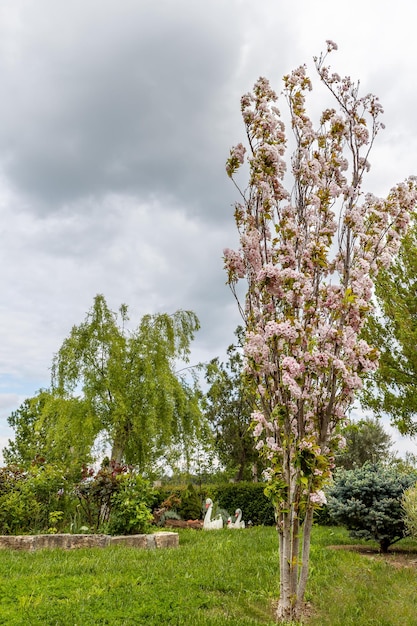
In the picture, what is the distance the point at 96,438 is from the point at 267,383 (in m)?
9.78

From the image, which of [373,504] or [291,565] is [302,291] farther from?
[373,504]

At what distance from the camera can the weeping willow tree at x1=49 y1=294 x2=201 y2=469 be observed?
44.0ft

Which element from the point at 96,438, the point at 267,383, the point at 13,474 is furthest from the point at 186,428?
the point at 267,383

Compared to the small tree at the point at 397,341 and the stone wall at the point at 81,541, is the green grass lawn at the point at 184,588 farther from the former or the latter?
the small tree at the point at 397,341

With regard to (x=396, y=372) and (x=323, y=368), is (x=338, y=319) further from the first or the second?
(x=396, y=372)

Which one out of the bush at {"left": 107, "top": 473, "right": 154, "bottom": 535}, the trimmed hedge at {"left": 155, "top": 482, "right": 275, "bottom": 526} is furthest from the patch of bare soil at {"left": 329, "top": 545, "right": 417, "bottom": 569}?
the trimmed hedge at {"left": 155, "top": 482, "right": 275, "bottom": 526}

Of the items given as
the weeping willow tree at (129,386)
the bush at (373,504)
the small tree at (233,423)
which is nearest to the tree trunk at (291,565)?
the bush at (373,504)

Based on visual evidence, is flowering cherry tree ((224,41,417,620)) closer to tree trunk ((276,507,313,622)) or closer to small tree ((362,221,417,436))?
tree trunk ((276,507,313,622))

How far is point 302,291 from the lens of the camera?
16.2 ft

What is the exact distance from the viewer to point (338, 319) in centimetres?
514

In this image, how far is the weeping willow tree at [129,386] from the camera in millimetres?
13414

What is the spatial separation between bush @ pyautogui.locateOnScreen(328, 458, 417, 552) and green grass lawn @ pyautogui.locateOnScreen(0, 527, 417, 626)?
139 centimetres

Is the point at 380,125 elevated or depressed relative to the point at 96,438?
elevated

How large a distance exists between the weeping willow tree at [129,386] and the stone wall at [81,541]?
14.7 feet
